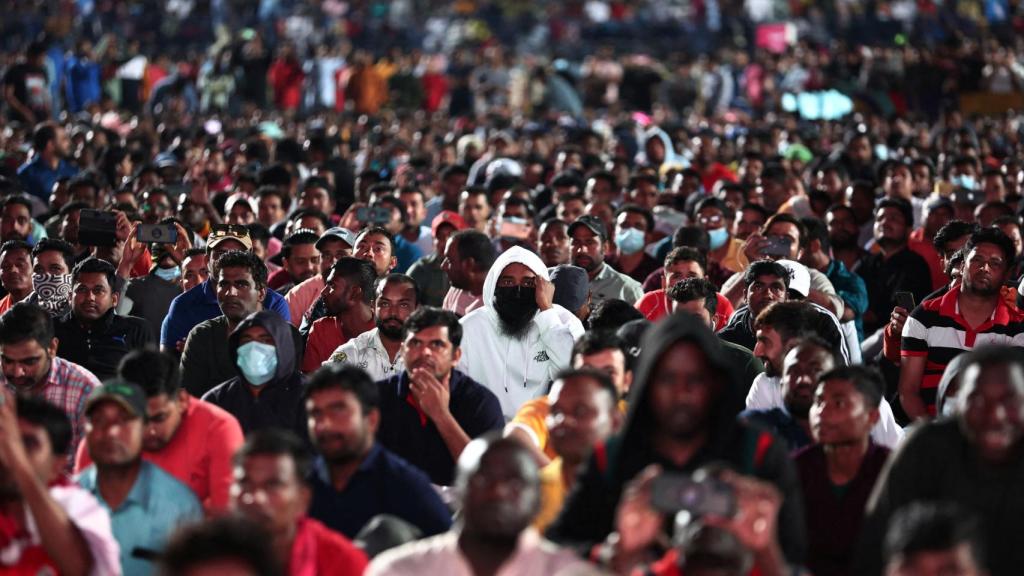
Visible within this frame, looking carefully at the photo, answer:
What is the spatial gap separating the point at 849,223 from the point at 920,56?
38.6ft

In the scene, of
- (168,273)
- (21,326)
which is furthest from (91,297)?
(168,273)

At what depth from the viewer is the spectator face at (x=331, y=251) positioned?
8.52 meters

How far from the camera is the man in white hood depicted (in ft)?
22.7

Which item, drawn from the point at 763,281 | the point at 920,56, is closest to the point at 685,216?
the point at 763,281

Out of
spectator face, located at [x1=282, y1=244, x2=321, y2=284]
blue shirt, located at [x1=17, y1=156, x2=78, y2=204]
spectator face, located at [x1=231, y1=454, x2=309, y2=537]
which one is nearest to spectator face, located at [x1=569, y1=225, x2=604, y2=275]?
spectator face, located at [x1=282, y1=244, x2=321, y2=284]

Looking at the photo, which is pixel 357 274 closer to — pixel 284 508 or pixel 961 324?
pixel 961 324

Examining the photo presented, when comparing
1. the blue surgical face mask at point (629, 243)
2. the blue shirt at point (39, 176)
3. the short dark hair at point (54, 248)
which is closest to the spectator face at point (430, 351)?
the short dark hair at point (54, 248)

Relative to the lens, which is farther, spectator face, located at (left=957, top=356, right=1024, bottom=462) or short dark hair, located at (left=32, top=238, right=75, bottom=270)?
short dark hair, located at (left=32, top=238, right=75, bottom=270)

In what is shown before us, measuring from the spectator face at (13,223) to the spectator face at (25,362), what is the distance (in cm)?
400

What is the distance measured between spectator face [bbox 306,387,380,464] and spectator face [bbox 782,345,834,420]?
56.8 inches

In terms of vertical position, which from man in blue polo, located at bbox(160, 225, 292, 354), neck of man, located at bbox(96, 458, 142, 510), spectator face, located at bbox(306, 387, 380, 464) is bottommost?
man in blue polo, located at bbox(160, 225, 292, 354)

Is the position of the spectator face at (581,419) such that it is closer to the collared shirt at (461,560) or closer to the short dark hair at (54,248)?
the collared shirt at (461,560)

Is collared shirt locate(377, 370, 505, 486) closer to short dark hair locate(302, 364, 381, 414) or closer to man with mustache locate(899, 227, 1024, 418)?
short dark hair locate(302, 364, 381, 414)

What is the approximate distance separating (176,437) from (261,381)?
88 cm
